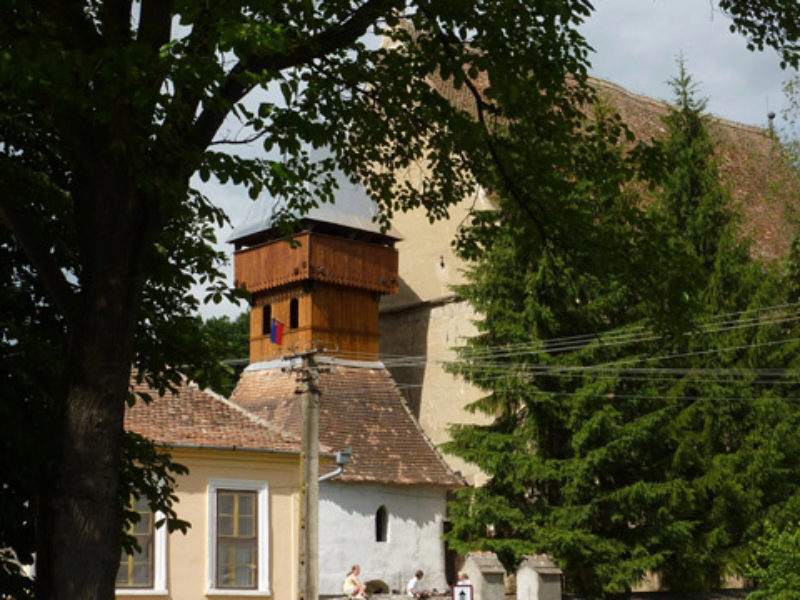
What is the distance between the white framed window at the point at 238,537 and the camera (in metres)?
26.1

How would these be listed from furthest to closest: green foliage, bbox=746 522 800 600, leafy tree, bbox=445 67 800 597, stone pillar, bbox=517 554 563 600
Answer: leafy tree, bbox=445 67 800 597 → stone pillar, bbox=517 554 563 600 → green foliage, bbox=746 522 800 600

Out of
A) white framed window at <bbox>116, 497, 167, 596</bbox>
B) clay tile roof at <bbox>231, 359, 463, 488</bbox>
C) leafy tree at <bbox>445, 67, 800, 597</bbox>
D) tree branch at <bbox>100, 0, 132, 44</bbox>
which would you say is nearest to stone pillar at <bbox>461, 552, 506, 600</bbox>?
leafy tree at <bbox>445, 67, 800, 597</bbox>

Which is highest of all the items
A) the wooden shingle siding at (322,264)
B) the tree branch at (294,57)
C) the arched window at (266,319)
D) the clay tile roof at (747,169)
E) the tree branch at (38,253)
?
the clay tile roof at (747,169)

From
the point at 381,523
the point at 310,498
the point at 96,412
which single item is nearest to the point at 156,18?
the point at 96,412

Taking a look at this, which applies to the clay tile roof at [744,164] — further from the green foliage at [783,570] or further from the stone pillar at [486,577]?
the stone pillar at [486,577]

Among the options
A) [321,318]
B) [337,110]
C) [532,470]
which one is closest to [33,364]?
[337,110]

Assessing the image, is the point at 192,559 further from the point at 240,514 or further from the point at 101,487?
the point at 101,487

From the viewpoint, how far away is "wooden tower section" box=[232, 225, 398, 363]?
37000 mm

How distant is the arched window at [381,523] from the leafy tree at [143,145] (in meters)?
23.2

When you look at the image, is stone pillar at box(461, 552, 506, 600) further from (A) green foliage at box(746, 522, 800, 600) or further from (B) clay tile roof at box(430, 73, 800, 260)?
(B) clay tile roof at box(430, 73, 800, 260)

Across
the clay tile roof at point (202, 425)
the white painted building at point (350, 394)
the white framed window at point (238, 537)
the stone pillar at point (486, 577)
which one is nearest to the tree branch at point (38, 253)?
the stone pillar at point (486, 577)

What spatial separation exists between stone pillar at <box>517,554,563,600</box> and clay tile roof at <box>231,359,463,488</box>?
12.4 m

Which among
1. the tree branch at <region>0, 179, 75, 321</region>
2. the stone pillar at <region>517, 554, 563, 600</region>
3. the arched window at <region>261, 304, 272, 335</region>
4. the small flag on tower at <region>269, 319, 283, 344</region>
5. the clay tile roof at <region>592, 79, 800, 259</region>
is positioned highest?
the clay tile roof at <region>592, 79, 800, 259</region>

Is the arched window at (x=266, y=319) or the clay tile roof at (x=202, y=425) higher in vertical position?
the arched window at (x=266, y=319)
